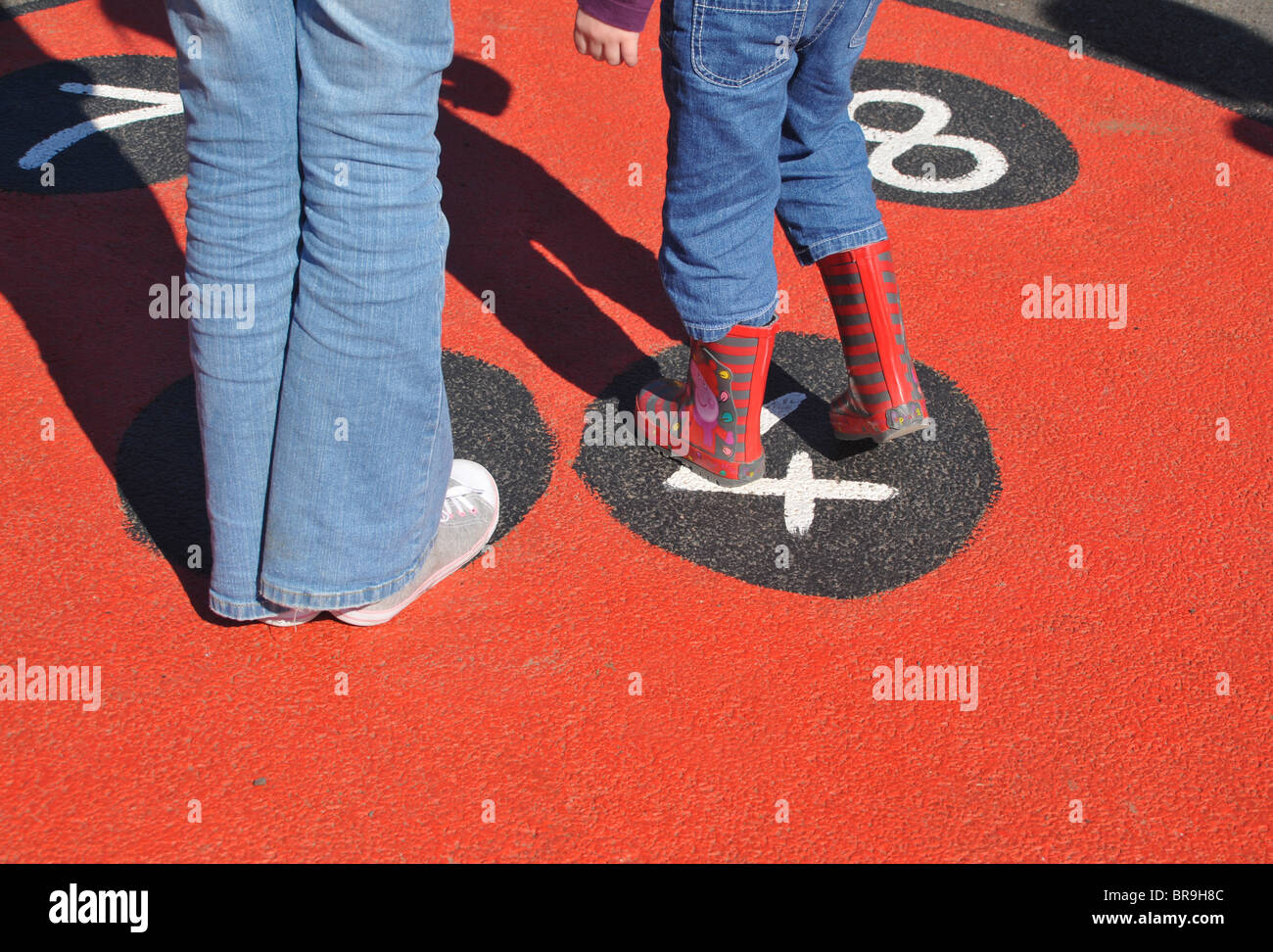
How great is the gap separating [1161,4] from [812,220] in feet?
10.8

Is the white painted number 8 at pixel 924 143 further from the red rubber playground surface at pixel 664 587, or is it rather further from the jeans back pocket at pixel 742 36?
the jeans back pocket at pixel 742 36

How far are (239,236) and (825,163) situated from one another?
125cm

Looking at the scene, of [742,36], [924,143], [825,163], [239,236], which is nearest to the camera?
[239,236]

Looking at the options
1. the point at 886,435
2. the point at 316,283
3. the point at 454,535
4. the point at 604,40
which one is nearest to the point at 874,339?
the point at 886,435

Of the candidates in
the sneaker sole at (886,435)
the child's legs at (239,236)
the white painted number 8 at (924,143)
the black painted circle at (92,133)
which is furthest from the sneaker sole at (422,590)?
the white painted number 8 at (924,143)

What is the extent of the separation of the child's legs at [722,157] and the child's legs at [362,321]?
539 millimetres

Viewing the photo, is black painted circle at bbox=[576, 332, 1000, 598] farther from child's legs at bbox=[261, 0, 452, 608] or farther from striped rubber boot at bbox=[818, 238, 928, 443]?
child's legs at bbox=[261, 0, 452, 608]

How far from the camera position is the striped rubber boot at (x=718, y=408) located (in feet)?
7.76

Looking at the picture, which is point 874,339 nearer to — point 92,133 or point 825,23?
point 825,23

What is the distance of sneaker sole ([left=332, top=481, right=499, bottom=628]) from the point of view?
2104mm

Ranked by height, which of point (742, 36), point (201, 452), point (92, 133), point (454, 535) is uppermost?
point (92, 133)

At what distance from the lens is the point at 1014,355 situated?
2.93 m

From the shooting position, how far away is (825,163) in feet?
7.86

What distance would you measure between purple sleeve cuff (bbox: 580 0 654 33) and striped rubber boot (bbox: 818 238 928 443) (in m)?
0.66
